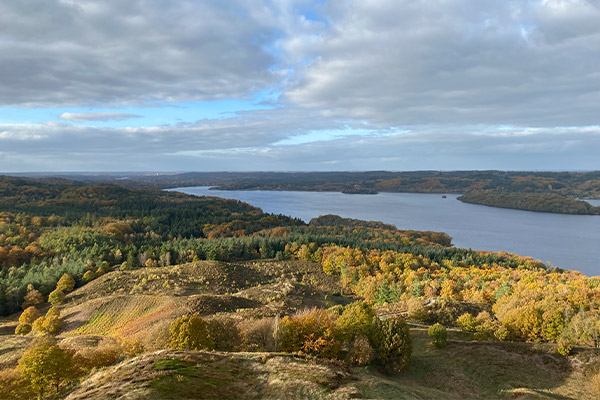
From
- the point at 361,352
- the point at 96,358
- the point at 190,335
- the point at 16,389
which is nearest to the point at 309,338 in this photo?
the point at 361,352

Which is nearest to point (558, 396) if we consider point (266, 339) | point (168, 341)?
point (266, 339)

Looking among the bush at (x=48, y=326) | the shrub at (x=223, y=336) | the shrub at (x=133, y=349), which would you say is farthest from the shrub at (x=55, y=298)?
the shrub at (x=223, y=336)

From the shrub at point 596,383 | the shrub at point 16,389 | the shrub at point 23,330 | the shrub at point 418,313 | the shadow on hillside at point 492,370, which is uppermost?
the shrub at point 16,389

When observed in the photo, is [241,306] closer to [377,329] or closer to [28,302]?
[377,329]

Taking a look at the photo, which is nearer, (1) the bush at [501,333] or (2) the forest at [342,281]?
(2) the forest at [342,281]

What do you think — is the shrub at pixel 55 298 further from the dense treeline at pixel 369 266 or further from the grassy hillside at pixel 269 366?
the dense treeline at pixel 369 266

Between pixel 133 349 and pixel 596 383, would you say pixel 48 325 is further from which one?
pixel 596 383
